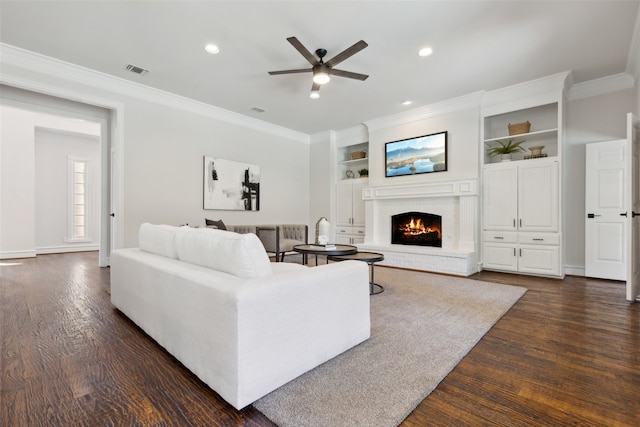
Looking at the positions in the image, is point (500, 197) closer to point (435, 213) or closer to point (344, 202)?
point (435, 213)

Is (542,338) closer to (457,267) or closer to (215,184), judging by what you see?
(457,267)

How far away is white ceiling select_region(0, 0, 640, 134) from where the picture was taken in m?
2.79

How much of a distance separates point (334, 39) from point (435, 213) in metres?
3.36

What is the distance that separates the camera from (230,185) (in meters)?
5.70

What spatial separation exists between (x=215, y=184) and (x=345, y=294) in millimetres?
4261

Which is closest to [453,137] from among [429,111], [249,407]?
[429,111]

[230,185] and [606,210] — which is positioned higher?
[230,185]

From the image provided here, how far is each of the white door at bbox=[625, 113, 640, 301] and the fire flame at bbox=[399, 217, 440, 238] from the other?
248 cm

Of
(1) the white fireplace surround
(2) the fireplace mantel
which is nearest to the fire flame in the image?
(1) the white fireplace surround

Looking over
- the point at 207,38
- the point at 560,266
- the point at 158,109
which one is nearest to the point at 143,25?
the point at 207,38

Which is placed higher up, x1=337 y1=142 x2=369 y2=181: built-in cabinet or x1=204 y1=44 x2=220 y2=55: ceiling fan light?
x1=204 y1=44 x2=220 y2=55: ceiling fan light

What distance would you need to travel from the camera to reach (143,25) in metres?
3.04

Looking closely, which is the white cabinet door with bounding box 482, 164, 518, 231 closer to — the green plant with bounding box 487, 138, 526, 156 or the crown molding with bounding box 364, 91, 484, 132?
the green plant with bounding box 487, 138, 526, 156

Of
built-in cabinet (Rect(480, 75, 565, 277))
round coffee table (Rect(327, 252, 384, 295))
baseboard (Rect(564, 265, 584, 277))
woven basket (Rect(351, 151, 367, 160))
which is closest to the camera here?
round coffee table (Rect(327, 252, 384, 295))
